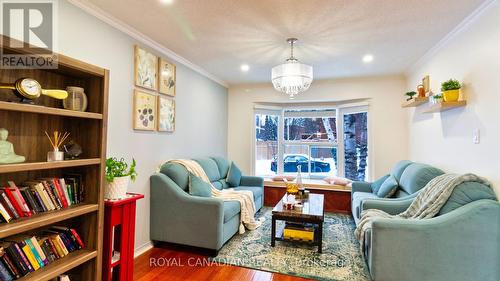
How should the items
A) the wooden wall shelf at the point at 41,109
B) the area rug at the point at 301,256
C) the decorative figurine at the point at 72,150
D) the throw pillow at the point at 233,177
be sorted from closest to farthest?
the wooden wall shelf at the point at 41,109 → the decorative figurine at the point at 72,150 → the area rug at the point at 301,256 → the throw pillow at the point at 233,177

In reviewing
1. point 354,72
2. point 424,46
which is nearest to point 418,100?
point 424,46

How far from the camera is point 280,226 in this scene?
363 centimetres

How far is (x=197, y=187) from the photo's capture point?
121 inches

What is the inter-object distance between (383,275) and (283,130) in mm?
3684

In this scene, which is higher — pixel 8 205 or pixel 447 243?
pixel 8 205

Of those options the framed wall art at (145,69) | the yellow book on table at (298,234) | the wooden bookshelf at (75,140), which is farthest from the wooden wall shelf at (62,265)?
the yellow book on table at (298,234)

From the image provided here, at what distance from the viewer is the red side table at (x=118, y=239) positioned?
6.45 feet

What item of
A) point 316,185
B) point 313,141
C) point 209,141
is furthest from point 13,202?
point 313,141

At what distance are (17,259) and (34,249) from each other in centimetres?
9

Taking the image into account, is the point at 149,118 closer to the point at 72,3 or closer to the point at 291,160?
the point at 72,3

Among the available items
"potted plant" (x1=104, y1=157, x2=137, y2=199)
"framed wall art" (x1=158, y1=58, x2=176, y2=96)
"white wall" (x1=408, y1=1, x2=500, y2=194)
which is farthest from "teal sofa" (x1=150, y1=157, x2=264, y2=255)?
"white wall" (x1=408, y1=1, x2=500, y2=194)

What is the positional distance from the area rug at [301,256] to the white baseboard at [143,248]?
0.86 metres

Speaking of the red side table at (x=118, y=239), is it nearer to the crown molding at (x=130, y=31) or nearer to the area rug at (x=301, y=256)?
the area rug at (x=301, y=256)

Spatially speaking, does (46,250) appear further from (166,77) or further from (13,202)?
(166,77)
